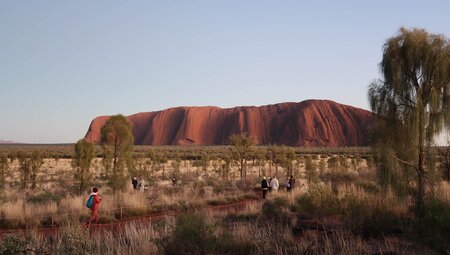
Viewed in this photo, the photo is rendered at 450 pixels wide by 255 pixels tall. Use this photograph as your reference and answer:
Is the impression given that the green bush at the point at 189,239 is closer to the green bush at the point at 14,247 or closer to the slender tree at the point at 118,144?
the green bush at the point at 14,247

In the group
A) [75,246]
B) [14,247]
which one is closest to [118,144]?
[75,246]

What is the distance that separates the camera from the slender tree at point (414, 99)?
11688mm

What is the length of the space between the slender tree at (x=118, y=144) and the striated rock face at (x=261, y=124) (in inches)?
3869

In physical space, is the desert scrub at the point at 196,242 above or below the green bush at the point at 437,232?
below

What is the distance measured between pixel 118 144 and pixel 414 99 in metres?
12.8

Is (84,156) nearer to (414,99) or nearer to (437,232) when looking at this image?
(414,99)

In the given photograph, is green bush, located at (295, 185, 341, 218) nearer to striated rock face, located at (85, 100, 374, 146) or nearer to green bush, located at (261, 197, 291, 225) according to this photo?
green bush, located at (261, 197, 291, 225)

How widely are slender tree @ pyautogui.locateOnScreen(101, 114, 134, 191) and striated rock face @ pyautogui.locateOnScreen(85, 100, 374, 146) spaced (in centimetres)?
9827

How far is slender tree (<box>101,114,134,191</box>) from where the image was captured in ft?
62.6

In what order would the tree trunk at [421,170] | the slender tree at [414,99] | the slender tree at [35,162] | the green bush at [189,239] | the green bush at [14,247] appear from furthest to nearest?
1. the slender tree at [35,162]
2. the slender tree at [414,99]
3. the tree trunk at [421,170]
4. the green bush at [189,239]
5. the green bush at [14,247]

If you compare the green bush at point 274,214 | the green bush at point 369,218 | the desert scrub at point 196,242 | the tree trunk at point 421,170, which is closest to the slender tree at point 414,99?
the tree trunk at point 421,170

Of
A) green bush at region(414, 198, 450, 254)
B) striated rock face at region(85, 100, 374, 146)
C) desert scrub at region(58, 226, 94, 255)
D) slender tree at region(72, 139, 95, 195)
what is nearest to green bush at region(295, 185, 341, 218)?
green bush at region(414, 198, 450, 254)

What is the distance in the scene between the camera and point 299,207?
43.4 feet

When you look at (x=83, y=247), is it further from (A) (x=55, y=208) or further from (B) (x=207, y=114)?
(B) (x=207, y=114)
